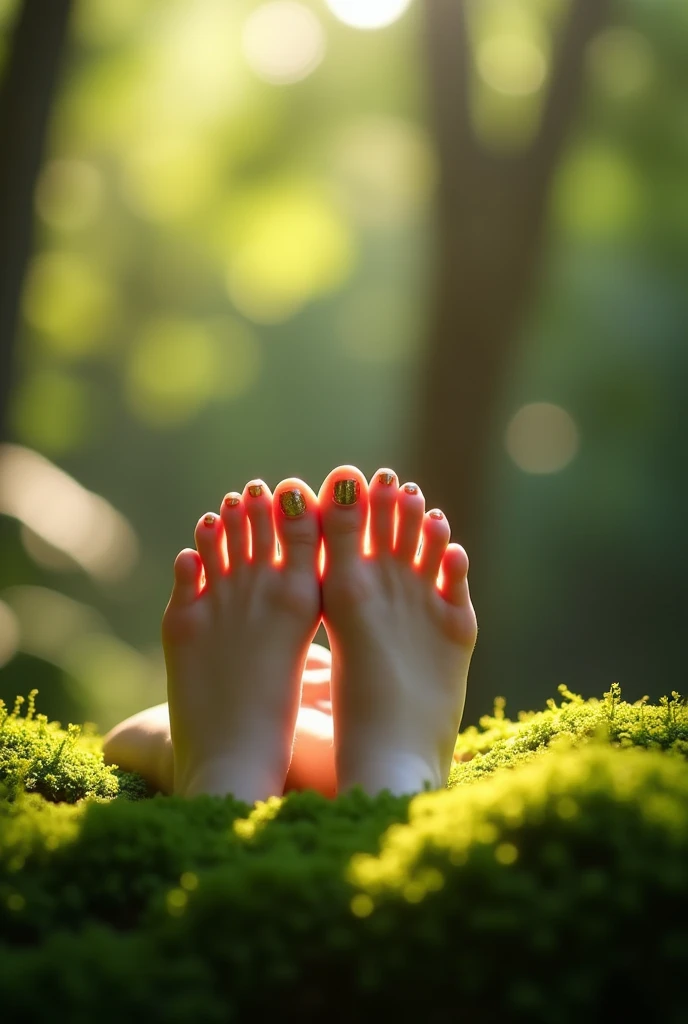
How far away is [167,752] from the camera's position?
1472mm

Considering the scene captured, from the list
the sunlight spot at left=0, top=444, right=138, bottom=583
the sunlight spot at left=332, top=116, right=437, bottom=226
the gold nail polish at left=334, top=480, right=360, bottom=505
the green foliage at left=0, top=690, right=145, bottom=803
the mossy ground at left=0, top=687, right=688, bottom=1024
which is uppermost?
Result: the sunlight spot at left=332, top=116, right=437, bottom=226

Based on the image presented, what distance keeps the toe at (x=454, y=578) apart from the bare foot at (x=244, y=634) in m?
0.23

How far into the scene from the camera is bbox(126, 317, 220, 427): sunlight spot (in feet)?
26.5

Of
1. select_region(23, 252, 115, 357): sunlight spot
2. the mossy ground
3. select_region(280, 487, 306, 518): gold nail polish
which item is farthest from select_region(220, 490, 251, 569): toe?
select_region(23, 252, 115, 357): sunlight spot

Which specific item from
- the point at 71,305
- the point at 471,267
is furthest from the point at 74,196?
the point at 471,267

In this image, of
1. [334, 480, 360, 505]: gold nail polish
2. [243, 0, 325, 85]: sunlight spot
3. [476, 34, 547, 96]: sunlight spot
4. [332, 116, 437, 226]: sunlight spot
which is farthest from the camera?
[243, 0, 325, 85]: sunlight spot

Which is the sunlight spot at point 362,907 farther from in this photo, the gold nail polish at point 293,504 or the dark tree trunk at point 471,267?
the dark tree trunk at point 471,267

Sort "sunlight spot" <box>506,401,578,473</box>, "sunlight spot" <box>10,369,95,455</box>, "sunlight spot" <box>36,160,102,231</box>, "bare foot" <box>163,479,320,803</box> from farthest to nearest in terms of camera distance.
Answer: "sunlight spot" <box>10,369,95,455</box> < "sunlight spot" <box>506,401,578,473</box> < "sunlight spot" <box>36,160,102,231</box> < "bare foot" <box>163,479,320,803</box>

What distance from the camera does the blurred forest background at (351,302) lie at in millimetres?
3582

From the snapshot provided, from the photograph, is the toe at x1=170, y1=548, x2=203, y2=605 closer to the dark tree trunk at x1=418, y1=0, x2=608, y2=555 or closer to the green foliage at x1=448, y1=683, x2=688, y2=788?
the green foliage at x1=448, y1=683, x2=688, y2=788

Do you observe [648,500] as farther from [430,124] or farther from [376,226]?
[430,124]

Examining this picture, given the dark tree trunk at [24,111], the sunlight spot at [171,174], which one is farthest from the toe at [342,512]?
the sunlight spot at [171,174]

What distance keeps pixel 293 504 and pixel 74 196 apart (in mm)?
5867

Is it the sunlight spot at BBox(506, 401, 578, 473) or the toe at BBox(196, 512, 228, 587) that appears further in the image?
the sunlight spot at BBox(506, 401, 578, 473)
